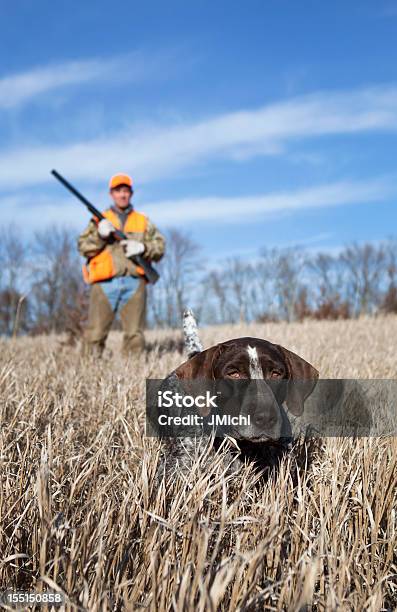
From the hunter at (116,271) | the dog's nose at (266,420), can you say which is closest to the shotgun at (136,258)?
the hunter at (116,271)

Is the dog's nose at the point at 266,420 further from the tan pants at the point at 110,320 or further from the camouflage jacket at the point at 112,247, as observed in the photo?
the camouflage jacket at the point at 112,247

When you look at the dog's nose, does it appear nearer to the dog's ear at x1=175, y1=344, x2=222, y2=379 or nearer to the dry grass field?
the dry grass field

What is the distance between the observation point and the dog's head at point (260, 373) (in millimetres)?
2637

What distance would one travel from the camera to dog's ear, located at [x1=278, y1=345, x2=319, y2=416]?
115 inches

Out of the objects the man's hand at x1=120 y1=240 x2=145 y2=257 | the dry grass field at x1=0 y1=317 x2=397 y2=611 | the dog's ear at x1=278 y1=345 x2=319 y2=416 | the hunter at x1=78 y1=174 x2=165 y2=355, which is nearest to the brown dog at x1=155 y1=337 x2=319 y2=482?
the dog's ear at x1=278 y1=345 x2=319 y2=416

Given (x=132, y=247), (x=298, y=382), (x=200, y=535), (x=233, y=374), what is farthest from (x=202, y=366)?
(x=132, y=247)

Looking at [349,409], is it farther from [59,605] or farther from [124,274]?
[124,274]

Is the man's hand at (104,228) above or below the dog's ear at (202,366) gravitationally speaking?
above

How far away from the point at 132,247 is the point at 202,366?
4.76m

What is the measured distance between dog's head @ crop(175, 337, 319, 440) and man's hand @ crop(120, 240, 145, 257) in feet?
15.2

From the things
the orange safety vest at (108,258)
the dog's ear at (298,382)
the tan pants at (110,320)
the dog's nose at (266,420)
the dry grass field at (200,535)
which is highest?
the orange safety vest at (108,258)

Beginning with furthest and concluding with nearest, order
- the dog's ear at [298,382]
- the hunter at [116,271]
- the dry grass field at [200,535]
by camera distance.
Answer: the hunter at [116,271] → the dog's ear at [298,382] → the dry grass field at [200,535]

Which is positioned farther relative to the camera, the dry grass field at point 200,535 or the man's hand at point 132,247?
the man's hand at point 132,247

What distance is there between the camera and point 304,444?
3.24 meters
